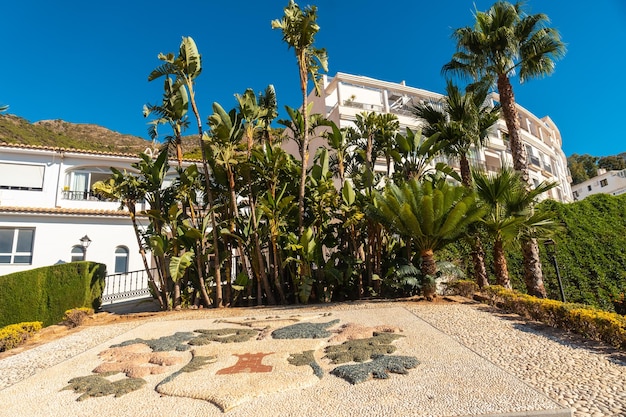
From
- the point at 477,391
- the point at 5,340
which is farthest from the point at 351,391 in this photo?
the point at 5,340

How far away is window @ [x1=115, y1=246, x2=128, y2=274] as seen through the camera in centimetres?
1812

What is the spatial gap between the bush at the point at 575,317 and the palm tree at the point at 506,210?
7.49ft

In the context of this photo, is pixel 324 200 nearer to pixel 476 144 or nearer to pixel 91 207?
pixel 476 144

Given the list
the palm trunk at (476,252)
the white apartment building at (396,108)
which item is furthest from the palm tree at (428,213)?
the white apartment building at (396,108)

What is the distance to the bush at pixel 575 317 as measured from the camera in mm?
5770

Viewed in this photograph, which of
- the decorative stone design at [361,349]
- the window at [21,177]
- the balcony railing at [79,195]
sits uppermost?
the window at [21,177]

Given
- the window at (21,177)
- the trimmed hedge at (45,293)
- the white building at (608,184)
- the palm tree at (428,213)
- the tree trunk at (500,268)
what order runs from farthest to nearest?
the white building at (608,184), the window at (21,177), the trimmed hedge at (45,293), the tree trunk at (500,268), the palm tree at (428,213)

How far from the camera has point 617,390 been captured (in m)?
4.02

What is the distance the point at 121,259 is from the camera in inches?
719

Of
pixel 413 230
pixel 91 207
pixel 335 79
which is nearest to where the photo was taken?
pixel 413 230

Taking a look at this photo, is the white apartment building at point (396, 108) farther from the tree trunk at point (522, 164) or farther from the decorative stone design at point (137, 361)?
the decorative stone design at point (137, 361)

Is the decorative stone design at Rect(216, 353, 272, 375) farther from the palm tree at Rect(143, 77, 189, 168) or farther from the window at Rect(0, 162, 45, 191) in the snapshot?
the window at Rect(0, 162, 45, 191)

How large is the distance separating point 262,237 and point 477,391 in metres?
9.45

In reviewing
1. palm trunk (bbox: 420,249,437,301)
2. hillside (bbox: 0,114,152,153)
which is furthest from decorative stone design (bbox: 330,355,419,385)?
hillside (bbox: 0,114,152,153)
